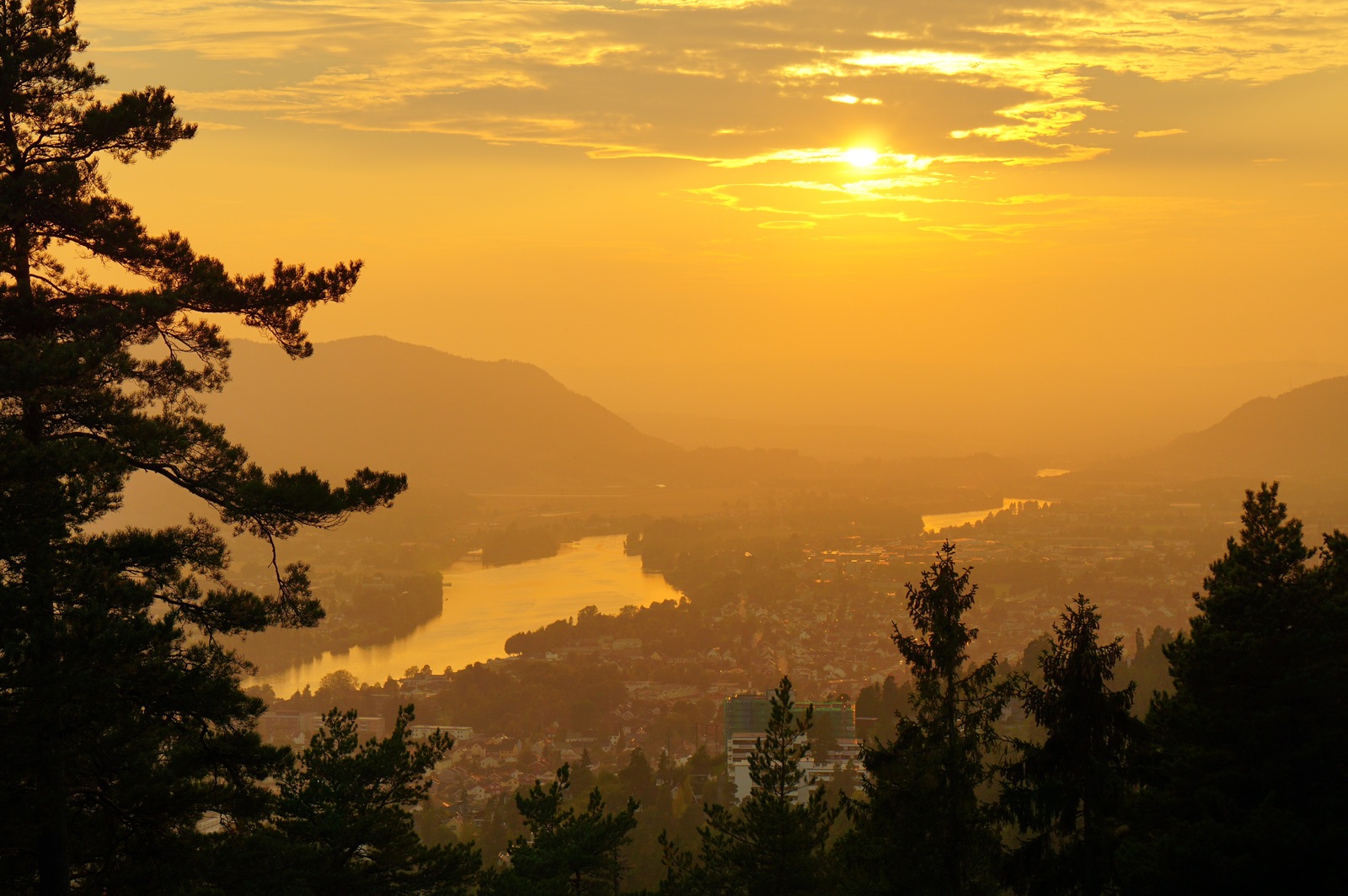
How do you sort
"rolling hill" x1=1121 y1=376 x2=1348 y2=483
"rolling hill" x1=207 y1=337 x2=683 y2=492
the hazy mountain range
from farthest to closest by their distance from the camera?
"rolling hill" x1=207 y1=337 x2=683 y2=492 → the hazy mountain range → "rolling hill" x1=1121 y1=376 x2=1348 y2=483

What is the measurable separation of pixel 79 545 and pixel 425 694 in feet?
98.5

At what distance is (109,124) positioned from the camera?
776 cm

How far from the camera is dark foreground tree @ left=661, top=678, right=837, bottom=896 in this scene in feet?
34.8

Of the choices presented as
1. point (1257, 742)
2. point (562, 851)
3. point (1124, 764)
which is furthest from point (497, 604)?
point (1257, 742)

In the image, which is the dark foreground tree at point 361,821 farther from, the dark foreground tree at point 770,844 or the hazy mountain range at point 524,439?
the hazy mountain range at point 524,439

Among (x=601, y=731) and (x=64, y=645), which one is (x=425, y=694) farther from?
(x=64, y=645)

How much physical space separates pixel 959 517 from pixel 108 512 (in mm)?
81314

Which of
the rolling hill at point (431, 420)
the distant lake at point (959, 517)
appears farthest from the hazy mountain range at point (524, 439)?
the distant lake at point (959, 517)

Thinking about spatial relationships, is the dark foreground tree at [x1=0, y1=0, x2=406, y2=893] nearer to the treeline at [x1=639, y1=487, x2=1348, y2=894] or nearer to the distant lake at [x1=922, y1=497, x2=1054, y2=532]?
the treeline at [x1=639, y1=487, x2=1348, y2=894]

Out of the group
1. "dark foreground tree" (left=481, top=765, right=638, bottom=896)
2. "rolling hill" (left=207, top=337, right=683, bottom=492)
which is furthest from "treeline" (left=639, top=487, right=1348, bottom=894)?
"rolling hill" (left=207, top=337, right=683, bottom=492)

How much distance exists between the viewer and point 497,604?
58000mm

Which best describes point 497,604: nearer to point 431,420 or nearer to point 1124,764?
point 1124,764

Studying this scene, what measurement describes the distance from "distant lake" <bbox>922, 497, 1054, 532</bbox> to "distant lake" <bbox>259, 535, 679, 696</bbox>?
71.9 ft

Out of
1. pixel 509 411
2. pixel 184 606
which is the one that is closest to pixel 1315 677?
pixel 184 606
